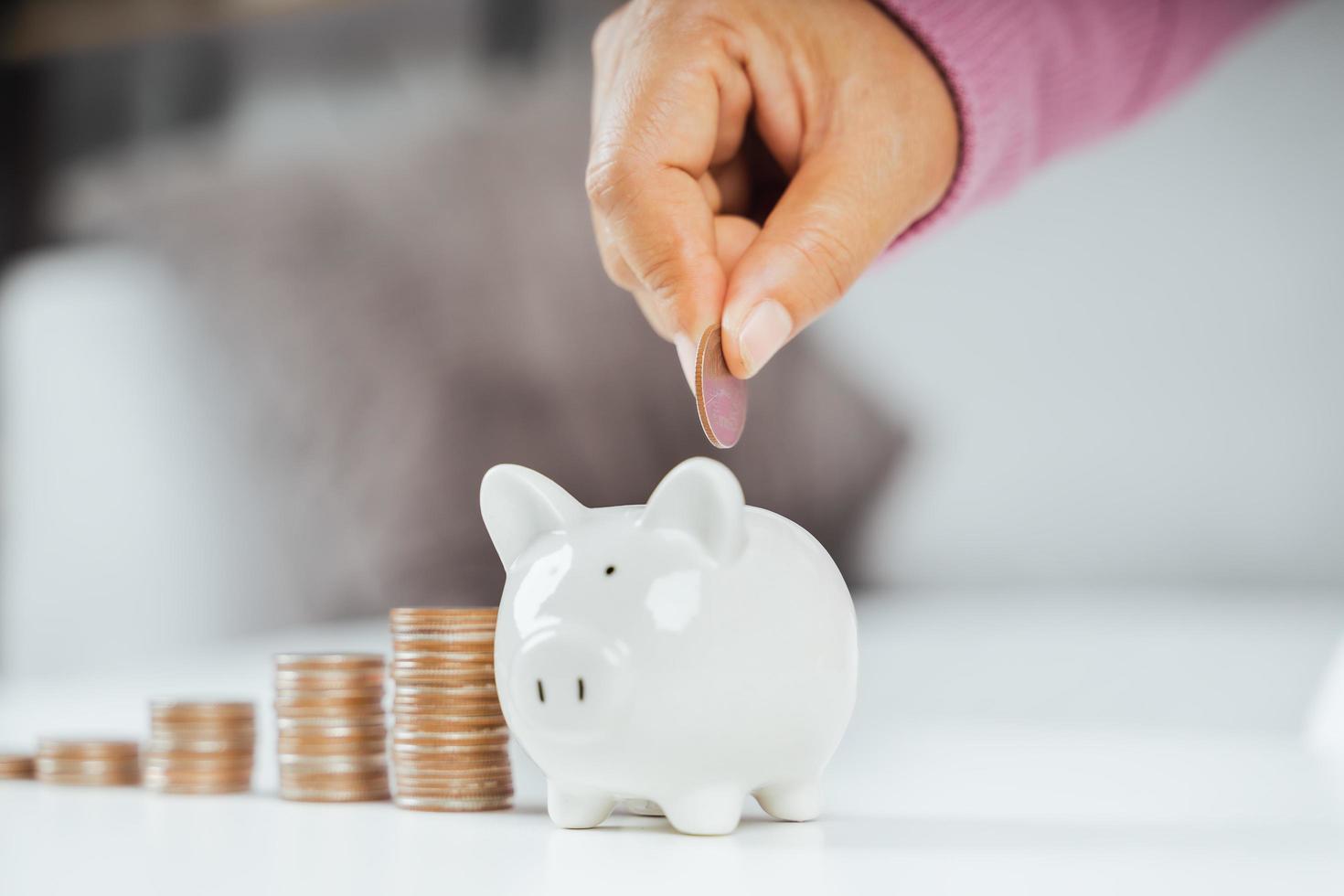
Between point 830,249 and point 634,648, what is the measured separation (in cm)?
49

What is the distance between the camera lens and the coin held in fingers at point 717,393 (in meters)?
1.11

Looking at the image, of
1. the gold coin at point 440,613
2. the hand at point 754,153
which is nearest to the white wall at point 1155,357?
the hand at point 754,153

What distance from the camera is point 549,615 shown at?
106cm

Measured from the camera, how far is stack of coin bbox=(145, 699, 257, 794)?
4.83ft

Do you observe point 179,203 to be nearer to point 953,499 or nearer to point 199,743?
point 953,499

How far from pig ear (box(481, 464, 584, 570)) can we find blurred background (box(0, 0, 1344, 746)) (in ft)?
6.91

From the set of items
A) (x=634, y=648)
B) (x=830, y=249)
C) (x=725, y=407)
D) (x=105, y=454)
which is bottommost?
(x=634, y=648)

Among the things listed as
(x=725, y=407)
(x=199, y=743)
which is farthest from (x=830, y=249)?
(x=199, y=743)

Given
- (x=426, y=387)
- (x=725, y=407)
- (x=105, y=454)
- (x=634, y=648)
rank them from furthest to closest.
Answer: (x=105, y=454) → (x=426, y=387) → (x=725, y=407) → (x=634, y=648)

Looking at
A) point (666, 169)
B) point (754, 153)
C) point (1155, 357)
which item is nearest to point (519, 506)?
point (666, 169)

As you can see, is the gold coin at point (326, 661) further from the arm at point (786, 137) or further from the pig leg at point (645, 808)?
the arm at point (786, 137)

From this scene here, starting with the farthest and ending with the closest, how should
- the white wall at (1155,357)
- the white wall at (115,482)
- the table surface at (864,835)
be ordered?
the white wall at (115,482) < the white wall at (1155,357) < the table surface at (864,835)

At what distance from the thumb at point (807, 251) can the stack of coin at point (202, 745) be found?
2.45 feet

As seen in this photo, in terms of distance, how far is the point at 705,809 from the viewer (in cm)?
108
